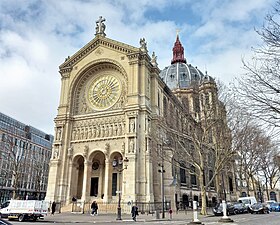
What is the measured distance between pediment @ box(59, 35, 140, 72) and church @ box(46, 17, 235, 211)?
139 mm

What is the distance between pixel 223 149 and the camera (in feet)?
86.8

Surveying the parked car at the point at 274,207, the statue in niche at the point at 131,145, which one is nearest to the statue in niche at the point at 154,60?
the statue in niche at the point at 131,145

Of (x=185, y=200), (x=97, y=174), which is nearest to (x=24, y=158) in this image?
(x=97, y=174)

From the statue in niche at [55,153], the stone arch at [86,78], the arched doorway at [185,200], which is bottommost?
the arched doorway at [185,200]

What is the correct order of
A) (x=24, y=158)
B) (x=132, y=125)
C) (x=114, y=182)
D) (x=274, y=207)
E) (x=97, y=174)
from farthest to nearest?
(x=24, y=158), (x=274, y=207), (x=97, y=174), (x=114, y=182), (x=132, y=125)

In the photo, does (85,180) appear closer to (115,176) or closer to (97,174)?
(97,174)

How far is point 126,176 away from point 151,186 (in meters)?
3.28

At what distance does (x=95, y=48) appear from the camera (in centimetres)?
4134

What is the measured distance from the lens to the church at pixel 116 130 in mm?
31953

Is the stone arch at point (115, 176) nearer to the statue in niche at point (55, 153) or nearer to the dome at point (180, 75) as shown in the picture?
the statue in niche at point (55, 153)

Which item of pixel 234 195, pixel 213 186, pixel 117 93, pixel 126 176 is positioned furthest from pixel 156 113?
pixel 234 195

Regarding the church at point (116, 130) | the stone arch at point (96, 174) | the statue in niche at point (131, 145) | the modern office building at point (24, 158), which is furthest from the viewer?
the modern office building at point (24, 158)

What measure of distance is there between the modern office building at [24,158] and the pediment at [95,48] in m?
20.2

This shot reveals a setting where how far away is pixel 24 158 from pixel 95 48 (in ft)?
99.7
